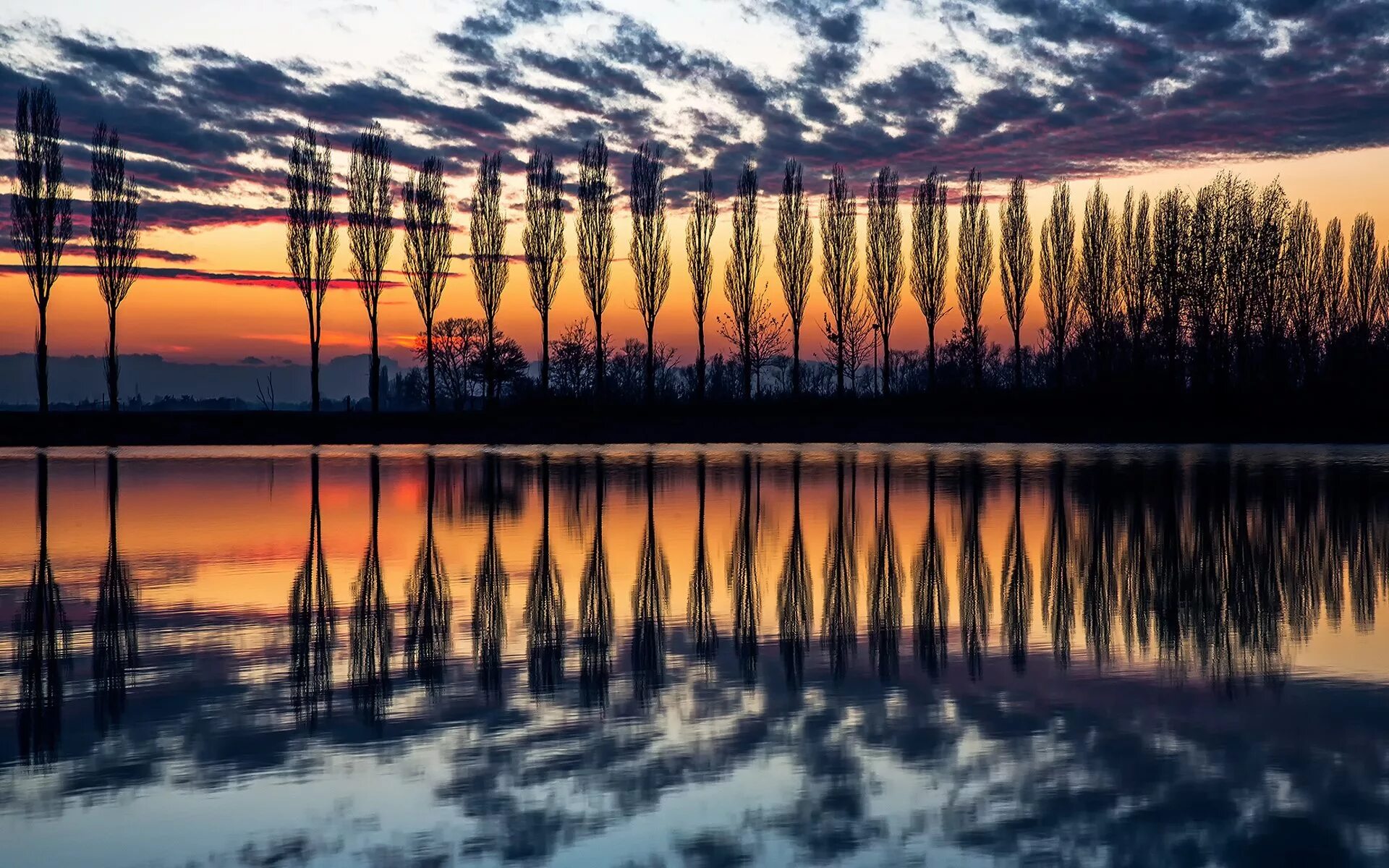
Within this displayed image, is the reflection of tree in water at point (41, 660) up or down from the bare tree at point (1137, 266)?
down

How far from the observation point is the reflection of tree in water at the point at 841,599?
843 cm

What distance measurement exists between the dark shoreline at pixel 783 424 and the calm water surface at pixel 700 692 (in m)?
34.9

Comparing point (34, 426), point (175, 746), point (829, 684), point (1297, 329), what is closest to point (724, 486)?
point (829, 684)

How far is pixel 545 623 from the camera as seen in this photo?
9531mm

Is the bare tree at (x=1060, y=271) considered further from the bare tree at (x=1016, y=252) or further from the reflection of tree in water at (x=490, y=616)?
the reflection of tree in water at (x=490, y=616)

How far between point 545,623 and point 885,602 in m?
3.03

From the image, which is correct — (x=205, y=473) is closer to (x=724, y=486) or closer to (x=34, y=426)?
(x=724, y=486)

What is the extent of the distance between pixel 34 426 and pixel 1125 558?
4715 centimetres

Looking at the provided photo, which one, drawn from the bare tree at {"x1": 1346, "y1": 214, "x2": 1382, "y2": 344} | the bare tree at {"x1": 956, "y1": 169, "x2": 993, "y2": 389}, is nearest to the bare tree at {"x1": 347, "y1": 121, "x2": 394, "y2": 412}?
the bare tree at {"x1": 956, "y1": 169, "x2": 993, "y2": 389}

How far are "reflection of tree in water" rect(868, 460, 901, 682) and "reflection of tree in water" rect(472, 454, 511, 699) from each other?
101 inches

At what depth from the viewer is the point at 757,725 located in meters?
6.50

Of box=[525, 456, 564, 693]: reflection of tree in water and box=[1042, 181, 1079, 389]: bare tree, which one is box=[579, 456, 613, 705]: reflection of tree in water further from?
box=[1042, 181, 1079, 389]: bare tree

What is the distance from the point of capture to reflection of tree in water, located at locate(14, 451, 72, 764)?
6.34 metres

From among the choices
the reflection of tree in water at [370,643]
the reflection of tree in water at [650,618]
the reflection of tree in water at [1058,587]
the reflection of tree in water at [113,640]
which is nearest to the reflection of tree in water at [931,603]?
the reflection of tree in water at [1058,587]
